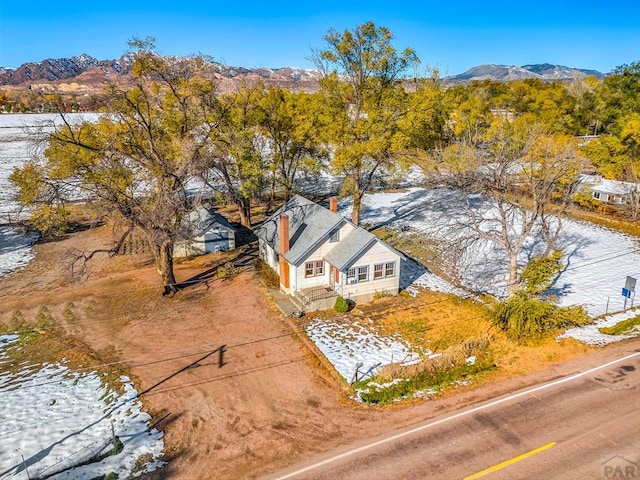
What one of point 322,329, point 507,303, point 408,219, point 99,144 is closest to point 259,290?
point 322,329

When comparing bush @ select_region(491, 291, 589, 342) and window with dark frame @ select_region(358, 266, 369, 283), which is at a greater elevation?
window with dark frame @ select_region(358, 266, 369, 283)

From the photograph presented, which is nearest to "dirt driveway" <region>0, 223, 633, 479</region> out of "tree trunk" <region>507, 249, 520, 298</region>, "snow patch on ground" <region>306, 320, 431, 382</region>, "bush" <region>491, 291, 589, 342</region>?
"snow patch on ground" <region>306, 320, 431, 382</region>

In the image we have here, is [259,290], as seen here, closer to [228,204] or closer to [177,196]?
[177,196]

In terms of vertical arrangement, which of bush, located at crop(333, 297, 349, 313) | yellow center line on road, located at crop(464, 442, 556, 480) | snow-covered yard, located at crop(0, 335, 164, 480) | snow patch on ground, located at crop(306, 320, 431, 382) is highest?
bush, located at crop(333, 297, 349, 313)

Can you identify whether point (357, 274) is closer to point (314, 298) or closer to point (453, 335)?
point (314, 298)

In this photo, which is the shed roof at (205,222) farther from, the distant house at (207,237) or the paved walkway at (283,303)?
the paved walkway at (283,303)

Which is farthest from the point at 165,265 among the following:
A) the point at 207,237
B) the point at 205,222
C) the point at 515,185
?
the point at 515,185

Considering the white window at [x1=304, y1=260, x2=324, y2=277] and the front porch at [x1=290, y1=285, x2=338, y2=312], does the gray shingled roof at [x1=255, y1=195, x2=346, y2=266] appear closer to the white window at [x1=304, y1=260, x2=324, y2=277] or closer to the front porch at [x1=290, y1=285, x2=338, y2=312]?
the white window at [x1=304, y1=260, x2=324, y2=277]
